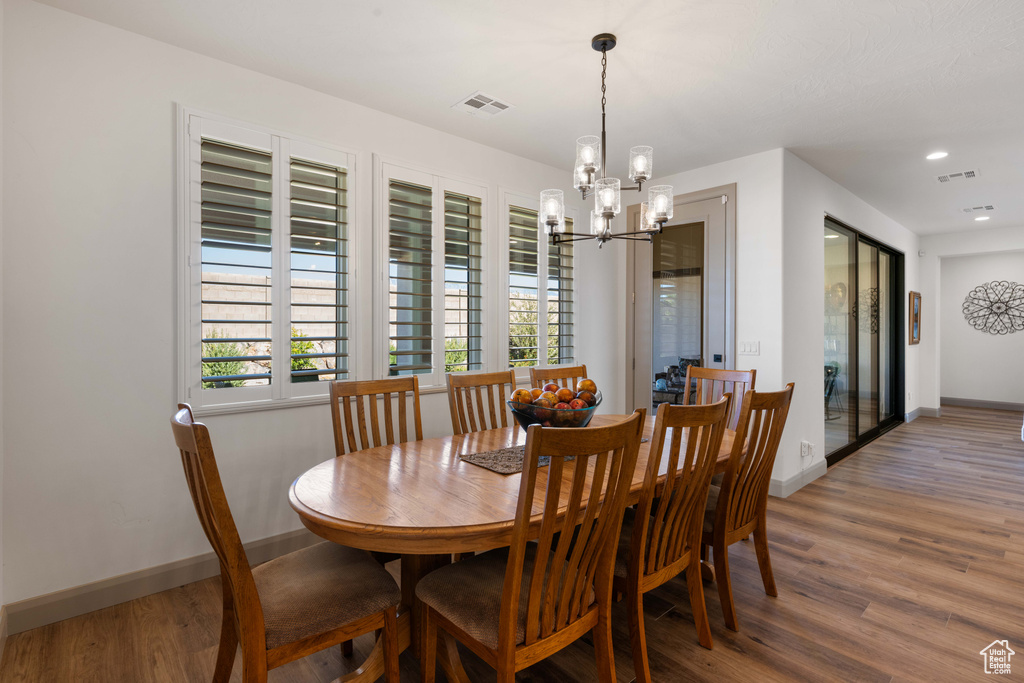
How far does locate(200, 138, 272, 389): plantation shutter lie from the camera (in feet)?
8.20

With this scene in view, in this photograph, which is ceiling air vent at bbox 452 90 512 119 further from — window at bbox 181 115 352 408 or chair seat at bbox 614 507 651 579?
chair seat at bbox 614 507 651 579

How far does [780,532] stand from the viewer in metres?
3.09

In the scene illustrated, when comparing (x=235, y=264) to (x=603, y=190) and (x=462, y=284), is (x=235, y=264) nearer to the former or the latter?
(x=462, y=284)

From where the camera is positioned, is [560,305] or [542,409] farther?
[560,305]

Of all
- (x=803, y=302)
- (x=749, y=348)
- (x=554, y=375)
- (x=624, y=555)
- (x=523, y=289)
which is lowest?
(x=624, y=555)

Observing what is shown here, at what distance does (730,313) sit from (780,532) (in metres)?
1.66

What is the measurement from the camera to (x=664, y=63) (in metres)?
2.53

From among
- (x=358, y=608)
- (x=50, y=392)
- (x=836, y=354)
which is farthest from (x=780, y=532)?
(x=50, y=392)

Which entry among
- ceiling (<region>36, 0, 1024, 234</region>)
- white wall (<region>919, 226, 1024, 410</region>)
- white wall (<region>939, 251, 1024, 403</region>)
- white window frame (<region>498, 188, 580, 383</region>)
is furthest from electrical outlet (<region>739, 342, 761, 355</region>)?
white wall (<region>939, 251, 1024, 403</region>)

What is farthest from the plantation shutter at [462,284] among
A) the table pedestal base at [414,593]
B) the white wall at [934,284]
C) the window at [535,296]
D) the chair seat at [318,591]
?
the white wall at [934,284]

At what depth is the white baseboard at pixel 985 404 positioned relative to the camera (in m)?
7.31

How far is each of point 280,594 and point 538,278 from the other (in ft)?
10.1

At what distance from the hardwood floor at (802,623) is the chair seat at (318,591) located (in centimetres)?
51

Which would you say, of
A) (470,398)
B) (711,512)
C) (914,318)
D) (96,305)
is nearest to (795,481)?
(711,512)
